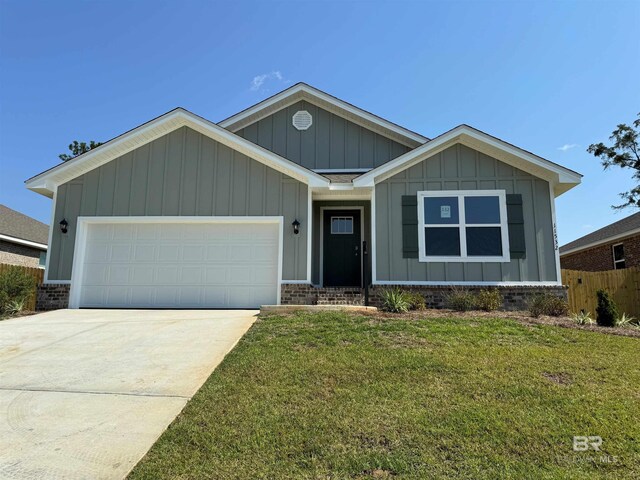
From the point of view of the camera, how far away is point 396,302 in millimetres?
9133

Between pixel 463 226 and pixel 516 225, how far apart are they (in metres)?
1.26

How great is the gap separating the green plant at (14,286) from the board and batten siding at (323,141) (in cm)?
727

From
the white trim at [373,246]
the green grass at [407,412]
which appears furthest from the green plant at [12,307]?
the white trim at [373,246]

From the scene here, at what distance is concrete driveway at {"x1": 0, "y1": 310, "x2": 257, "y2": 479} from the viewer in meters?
3.25

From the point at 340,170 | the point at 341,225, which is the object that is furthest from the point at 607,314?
the point at 340,170

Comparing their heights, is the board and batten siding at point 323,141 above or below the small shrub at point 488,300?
above

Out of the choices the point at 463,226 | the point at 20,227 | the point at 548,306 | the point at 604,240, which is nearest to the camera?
the point at 548,306

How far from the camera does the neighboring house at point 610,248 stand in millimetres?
16219

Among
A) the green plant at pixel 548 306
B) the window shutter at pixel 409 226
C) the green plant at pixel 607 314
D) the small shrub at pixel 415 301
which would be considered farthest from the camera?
the window shutter at pixel 409 226

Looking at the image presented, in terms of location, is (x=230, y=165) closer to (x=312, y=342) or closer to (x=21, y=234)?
(x=312, y=342)

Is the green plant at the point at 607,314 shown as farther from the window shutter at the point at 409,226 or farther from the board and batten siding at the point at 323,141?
the board and batten siding at the point at 323,141

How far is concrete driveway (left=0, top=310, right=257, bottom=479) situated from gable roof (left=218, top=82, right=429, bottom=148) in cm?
720

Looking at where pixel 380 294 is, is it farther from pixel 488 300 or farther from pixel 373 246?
pixel 488 300

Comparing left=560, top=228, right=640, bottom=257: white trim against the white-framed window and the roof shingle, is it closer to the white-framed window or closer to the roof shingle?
the white-framed window
